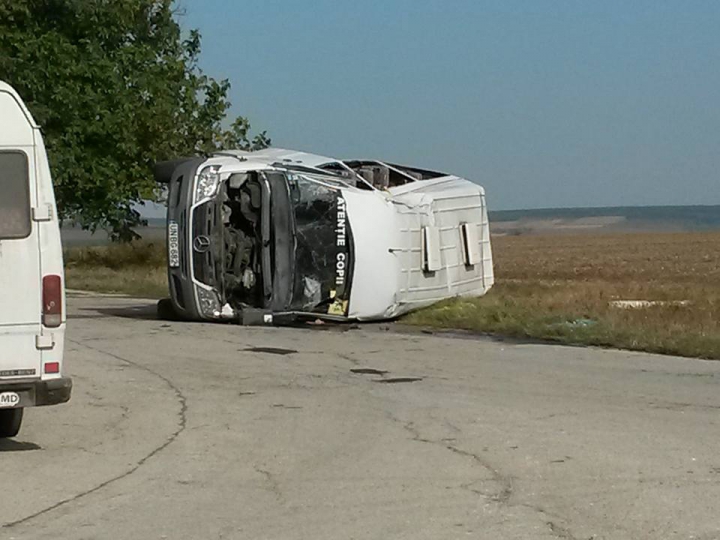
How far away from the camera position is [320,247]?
1853 centimetres

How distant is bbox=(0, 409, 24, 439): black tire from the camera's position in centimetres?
954

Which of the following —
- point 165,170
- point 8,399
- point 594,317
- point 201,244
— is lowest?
point 594,317

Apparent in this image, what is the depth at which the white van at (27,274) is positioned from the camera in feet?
28.4

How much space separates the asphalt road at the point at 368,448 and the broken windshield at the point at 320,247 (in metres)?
3.36

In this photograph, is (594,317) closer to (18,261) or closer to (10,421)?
(10,421)

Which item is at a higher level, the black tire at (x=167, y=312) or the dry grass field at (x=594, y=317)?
the black tire at (x=167, y=312)

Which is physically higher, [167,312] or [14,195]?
[14,195]

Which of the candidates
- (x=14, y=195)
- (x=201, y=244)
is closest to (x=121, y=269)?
(x=201, y=244)

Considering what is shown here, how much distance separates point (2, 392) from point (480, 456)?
10.2 feet

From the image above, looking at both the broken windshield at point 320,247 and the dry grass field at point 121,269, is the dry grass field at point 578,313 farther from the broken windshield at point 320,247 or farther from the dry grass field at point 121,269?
the broken windshield at point 320,247

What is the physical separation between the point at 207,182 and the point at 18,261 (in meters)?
9.66

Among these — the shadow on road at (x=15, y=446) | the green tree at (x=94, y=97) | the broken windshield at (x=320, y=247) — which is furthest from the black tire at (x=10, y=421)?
the green tree at (x=94, y=97)

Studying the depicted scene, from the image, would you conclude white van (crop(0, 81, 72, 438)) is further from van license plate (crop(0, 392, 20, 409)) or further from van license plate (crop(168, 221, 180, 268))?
van license plate (crop(168, 221, 180, 268))

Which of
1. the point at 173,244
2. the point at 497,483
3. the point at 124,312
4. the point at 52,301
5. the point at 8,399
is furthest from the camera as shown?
the point at 124,312
